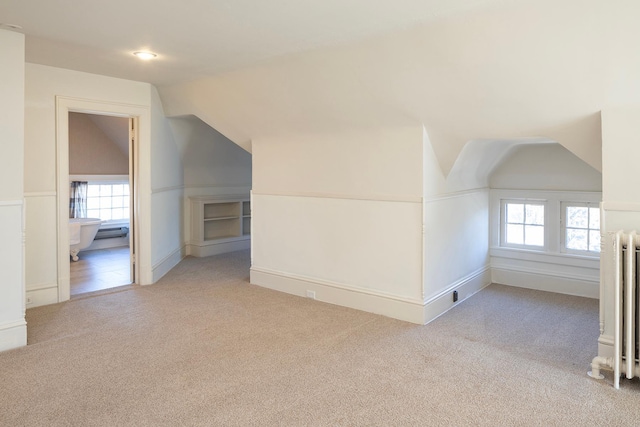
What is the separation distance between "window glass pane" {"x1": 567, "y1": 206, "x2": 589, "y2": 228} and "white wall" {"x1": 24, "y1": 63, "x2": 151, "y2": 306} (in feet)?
17.2

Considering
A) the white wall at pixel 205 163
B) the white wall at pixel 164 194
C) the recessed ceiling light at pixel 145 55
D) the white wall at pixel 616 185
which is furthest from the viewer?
the white wall at pixel 205 163

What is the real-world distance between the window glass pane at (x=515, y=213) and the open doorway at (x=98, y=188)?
507 centimetres

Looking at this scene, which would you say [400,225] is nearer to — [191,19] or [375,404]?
[375,404]

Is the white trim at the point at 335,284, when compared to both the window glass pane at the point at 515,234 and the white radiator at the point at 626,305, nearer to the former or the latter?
the white radiator at the point at 626,305

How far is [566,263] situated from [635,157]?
230 cm

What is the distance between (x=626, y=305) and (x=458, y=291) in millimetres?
1871

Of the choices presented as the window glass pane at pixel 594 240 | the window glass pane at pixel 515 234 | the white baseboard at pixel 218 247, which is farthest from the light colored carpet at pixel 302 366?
the white baseboard at pixel 218 247

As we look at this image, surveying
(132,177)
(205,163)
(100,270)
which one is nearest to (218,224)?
(205,163)

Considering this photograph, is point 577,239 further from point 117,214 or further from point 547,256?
point 117,214

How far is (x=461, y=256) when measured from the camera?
185 inches

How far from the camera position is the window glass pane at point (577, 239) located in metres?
4.85

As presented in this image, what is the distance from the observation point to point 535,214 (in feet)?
17.0

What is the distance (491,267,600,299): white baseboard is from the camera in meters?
4.78

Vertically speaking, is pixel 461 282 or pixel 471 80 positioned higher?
pixel 471 80
